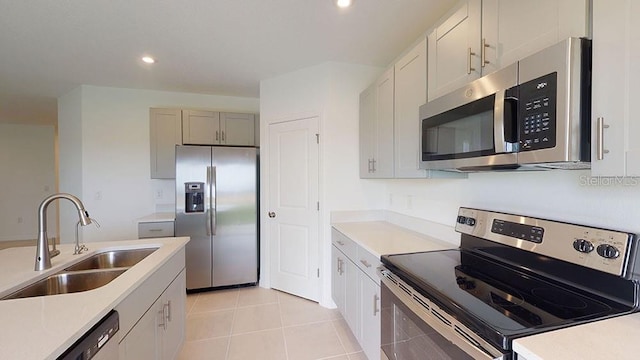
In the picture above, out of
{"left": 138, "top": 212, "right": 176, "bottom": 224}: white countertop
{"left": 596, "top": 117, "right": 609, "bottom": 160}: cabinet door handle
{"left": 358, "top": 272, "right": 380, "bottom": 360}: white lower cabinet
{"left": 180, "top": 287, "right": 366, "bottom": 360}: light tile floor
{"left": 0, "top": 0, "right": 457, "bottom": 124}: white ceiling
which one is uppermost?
{"left": 0, "top": 0, "right": 457, "bottom": 124}: white ceiling

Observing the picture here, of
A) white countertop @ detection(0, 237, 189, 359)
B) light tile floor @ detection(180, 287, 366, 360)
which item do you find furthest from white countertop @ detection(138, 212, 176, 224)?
white countertop @ detection(0, 237, 189, 359)

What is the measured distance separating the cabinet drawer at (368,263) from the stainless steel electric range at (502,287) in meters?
0.16

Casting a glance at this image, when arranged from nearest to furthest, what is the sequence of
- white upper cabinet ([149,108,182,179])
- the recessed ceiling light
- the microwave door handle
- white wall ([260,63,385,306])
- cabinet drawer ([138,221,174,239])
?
1. the microwave door handle
2. the recessed ceiling light
3. white wall ([260,63,385,306])
4. cabinet drawer ([138,221,174,239])
5. white upper cabinet ([149,108,182,179])

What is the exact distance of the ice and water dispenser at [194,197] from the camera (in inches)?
120

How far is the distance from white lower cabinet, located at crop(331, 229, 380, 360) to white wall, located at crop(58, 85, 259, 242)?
2.62 metres

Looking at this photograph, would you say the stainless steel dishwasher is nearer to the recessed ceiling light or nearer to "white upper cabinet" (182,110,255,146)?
the recessed ceiling light

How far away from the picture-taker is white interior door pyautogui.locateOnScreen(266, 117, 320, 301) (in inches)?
110

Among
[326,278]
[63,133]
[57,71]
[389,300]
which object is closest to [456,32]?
[389,300]

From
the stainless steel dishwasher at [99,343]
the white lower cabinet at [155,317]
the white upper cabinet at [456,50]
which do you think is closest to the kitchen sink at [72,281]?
the white lower cabinet at [155,317]

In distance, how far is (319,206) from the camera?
275 centimetres

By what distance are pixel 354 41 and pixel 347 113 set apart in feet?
2.22

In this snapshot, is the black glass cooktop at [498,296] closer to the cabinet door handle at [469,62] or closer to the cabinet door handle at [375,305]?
the cabinet door handle at [375,305]

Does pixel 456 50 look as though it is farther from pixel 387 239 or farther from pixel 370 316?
pixel 370 316

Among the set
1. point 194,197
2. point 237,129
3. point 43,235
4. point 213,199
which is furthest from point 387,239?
point 237,129
